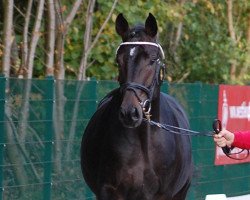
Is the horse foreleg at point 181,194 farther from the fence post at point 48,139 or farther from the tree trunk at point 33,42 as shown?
the tree trunk at point 33,42

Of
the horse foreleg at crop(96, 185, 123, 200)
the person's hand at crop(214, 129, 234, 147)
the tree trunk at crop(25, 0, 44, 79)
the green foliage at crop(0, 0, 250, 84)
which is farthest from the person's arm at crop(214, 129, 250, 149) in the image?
the green foliage at crop(0, 0, 250, 84)

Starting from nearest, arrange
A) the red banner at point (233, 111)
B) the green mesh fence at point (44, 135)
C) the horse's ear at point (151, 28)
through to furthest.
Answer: the horse's ear at point (151, 28), the green mesh fence at point (44, 135), the red banner at point (233, 111)

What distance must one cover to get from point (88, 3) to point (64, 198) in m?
4.12

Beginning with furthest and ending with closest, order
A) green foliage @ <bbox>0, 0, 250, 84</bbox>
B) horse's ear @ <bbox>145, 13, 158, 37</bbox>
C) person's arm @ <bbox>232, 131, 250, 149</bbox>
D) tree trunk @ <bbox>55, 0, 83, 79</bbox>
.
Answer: green foliage @ <bbox>0, 0, 250, 84</bbox> < tree trunk @ <bbox>55, 0, 83, 79</bbox> < horse's ear @ <bbox>145, 13, 158, 37</bbox> < person's arm @ <bbox>232, 131, 250, 149</bbox>

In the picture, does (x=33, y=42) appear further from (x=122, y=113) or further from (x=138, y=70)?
(x=122, y=113)

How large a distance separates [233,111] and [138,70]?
24.0ft

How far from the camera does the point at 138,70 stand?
7105mm

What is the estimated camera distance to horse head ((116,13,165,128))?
268 inches

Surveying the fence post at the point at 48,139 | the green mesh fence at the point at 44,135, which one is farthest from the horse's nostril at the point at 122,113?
the fence post at the point at 48,139

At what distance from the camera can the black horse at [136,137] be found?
279 inches

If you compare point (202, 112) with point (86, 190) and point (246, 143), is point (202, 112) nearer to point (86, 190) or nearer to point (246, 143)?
point (86, 190)

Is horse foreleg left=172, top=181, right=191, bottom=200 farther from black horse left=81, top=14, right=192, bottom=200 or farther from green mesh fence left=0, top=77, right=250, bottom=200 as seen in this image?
green mesh fence left=0, top=77, right=250, bottom=200

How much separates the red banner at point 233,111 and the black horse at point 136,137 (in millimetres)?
5922

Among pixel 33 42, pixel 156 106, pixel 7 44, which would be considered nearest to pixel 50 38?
pixel 33 42
